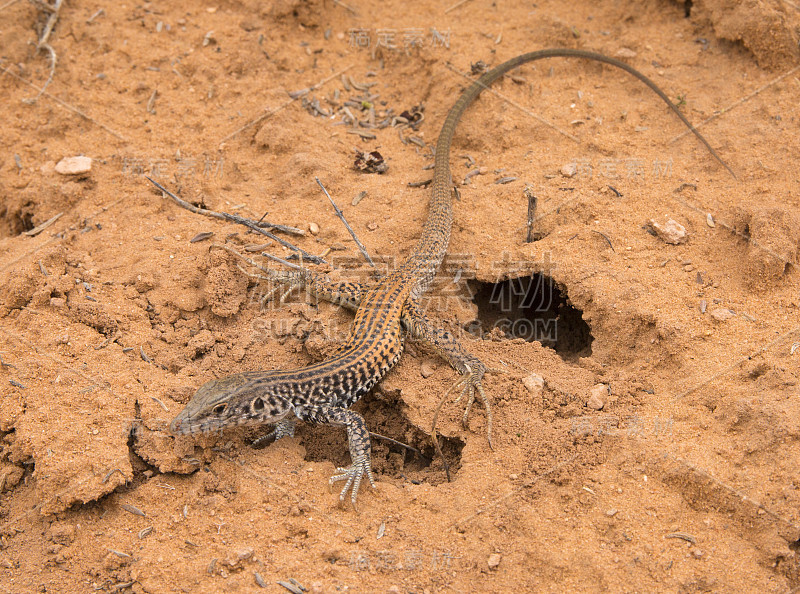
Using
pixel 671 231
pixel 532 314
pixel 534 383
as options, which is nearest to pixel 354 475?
pixel 534 383

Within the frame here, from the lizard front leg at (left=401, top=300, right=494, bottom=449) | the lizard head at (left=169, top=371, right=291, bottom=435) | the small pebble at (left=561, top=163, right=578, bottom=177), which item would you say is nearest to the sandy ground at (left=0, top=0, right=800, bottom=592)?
the small pebble at (left=561, top=163, right=578, bottom=177)

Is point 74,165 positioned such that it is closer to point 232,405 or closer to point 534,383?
point 232,405

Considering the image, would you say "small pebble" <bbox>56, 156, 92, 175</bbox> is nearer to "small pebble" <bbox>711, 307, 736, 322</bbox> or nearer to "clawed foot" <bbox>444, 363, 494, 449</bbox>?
"clawed foot" <bbox>444, 363, 494, 449</bbox>

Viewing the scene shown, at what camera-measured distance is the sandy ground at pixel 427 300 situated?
3.96 meters

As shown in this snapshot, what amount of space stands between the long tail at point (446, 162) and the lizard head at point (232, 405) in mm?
Result: 1791

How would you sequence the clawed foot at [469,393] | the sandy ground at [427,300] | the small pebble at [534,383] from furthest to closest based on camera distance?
1. the small pebble at [534,383]
2. the clawed foot at [469,393]
3. the sandy ground at [427,300]

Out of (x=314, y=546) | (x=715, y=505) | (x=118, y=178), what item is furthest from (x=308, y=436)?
(x=118, y=178)

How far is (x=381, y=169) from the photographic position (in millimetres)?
6730

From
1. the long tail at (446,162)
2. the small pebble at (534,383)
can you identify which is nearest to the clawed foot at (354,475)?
the small pebble at (534,383)

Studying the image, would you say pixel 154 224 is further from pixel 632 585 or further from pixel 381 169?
pixel 632 585

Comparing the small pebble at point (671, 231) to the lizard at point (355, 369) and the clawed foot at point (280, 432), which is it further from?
the clawed foot at point (280, 432)

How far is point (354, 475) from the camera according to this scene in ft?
14.3

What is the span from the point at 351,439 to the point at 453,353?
1187 millimetres

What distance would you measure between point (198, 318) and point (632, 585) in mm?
4116
